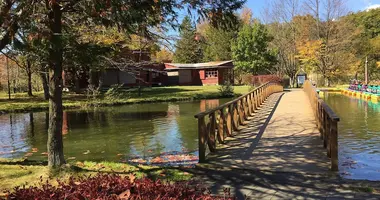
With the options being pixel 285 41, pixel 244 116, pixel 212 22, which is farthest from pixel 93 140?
pixel 285 41

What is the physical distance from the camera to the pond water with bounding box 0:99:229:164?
875 cm

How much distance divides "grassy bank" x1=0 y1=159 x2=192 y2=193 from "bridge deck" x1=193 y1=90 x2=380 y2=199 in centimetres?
48

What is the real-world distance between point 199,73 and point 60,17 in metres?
39.3

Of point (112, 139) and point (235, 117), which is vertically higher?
point (235, 117)

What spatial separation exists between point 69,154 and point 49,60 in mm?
4347

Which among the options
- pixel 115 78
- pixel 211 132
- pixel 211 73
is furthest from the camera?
pixel 211 73

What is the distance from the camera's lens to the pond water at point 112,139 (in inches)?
344

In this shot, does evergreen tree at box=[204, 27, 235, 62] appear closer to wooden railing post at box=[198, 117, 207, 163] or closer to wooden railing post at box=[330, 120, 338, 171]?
wooden railing post at box=[198, 117, 207, 163]

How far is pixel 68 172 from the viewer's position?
5.43 meters

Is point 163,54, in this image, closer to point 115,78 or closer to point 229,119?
point 115,78

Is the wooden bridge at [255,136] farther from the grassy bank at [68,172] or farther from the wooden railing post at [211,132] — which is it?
Answer: the grassy bank at [68,172]

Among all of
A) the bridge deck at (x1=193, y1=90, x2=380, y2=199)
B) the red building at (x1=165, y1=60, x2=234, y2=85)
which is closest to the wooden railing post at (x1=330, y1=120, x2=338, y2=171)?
the bridge deck at (x1=193, y1=90, x2=380, y2=199)

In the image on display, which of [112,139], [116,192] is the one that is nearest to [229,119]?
[112,139]

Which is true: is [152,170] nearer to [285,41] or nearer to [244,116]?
[244,116]
